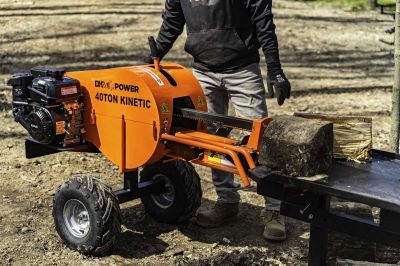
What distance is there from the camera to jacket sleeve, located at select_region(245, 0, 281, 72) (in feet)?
14.6

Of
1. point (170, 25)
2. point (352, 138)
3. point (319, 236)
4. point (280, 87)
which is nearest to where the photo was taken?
point (319, 236)

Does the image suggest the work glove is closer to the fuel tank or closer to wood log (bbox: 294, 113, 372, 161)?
the fuel tank

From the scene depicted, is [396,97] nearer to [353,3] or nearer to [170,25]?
[170,25]

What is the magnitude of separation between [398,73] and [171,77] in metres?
2.72

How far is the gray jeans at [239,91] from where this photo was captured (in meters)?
4.89

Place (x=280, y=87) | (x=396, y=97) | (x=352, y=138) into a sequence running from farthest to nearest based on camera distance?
(x=396, y=97) → (x=280, y=87) → (x=352, y=138)

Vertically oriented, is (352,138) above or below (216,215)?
above

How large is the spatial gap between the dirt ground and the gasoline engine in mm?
872

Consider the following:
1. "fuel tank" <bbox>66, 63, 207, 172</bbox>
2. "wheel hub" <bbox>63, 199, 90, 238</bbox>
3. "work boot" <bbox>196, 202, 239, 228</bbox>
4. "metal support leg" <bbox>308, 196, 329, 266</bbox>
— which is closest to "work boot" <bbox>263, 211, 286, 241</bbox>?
"work boot" <bbox>196, 202, 239, 228</bbox>

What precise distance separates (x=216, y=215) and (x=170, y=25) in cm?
167

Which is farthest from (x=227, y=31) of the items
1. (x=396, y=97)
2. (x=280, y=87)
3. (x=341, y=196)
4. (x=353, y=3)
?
(x=353, y=3)

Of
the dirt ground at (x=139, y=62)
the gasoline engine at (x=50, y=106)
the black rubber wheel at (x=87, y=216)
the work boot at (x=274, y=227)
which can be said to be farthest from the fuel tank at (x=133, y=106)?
the work boot at (x=274, y=227)

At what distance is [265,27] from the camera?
4.52 meters

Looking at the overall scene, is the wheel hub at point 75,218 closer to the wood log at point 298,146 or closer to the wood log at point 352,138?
the wood log at point 298,146
